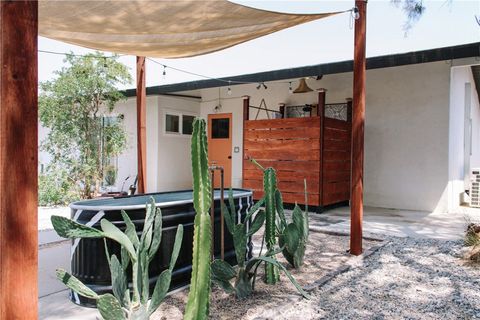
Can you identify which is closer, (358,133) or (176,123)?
(358,133)

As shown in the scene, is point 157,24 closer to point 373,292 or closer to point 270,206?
point 270,206

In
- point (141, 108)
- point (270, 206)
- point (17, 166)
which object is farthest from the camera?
point (141, 108)

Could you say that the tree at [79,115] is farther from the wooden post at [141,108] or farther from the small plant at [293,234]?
the small plant at [293,234]

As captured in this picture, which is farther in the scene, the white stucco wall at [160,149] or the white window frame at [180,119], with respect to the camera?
the white window frame at [180,119]

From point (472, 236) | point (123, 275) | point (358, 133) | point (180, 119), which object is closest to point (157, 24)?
point (358, 133)

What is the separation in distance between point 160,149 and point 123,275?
27.9 feet

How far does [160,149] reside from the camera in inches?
414

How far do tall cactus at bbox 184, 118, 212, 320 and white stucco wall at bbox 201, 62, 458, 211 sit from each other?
269 inches

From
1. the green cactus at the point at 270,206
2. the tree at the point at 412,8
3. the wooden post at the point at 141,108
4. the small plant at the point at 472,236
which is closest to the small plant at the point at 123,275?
the green cactus at the point at 270,206

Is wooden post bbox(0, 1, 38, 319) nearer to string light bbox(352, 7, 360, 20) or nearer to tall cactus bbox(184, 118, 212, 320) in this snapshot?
tall cactus bbox(184, 118, 212, 320)

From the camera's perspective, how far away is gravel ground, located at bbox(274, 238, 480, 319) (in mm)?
2736

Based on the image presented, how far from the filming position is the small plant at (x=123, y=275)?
1888 mm

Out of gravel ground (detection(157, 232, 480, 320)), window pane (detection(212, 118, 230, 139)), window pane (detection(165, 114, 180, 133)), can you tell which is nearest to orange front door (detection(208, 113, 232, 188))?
window pane (detection(212, 118, 230, 139))

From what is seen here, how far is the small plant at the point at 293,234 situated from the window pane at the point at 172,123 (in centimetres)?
760
